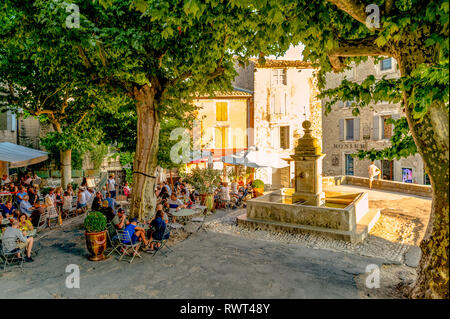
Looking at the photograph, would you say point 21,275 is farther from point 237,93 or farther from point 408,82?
point 237,93

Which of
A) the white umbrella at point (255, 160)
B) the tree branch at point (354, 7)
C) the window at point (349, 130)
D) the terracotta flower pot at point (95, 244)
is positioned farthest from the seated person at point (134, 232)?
the window at point (349, 130)

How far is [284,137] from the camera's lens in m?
22.4

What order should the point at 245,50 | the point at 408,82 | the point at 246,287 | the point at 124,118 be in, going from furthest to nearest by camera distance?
the point at 124,118 < the point at 245,50 < the point at 246,287 < the point at 408,82

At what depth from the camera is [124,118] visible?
37.6ft

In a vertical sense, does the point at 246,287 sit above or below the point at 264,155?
below

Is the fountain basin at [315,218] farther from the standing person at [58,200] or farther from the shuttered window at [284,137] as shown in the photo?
the shuttered window at [284,137]

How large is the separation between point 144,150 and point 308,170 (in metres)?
6.14

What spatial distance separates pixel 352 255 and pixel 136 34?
785cm

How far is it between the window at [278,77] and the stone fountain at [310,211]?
39.3 ft

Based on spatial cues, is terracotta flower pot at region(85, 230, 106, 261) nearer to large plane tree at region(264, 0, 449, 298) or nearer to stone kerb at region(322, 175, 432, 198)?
large plane tree at region(264, 0, 449, 298)

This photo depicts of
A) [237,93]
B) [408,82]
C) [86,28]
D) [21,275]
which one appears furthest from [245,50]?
[237,93]

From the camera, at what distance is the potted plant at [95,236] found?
6.87 metres

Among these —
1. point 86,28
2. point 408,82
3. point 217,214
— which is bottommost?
point 217,214

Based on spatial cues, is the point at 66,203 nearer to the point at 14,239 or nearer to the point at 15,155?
the point at 14,239
